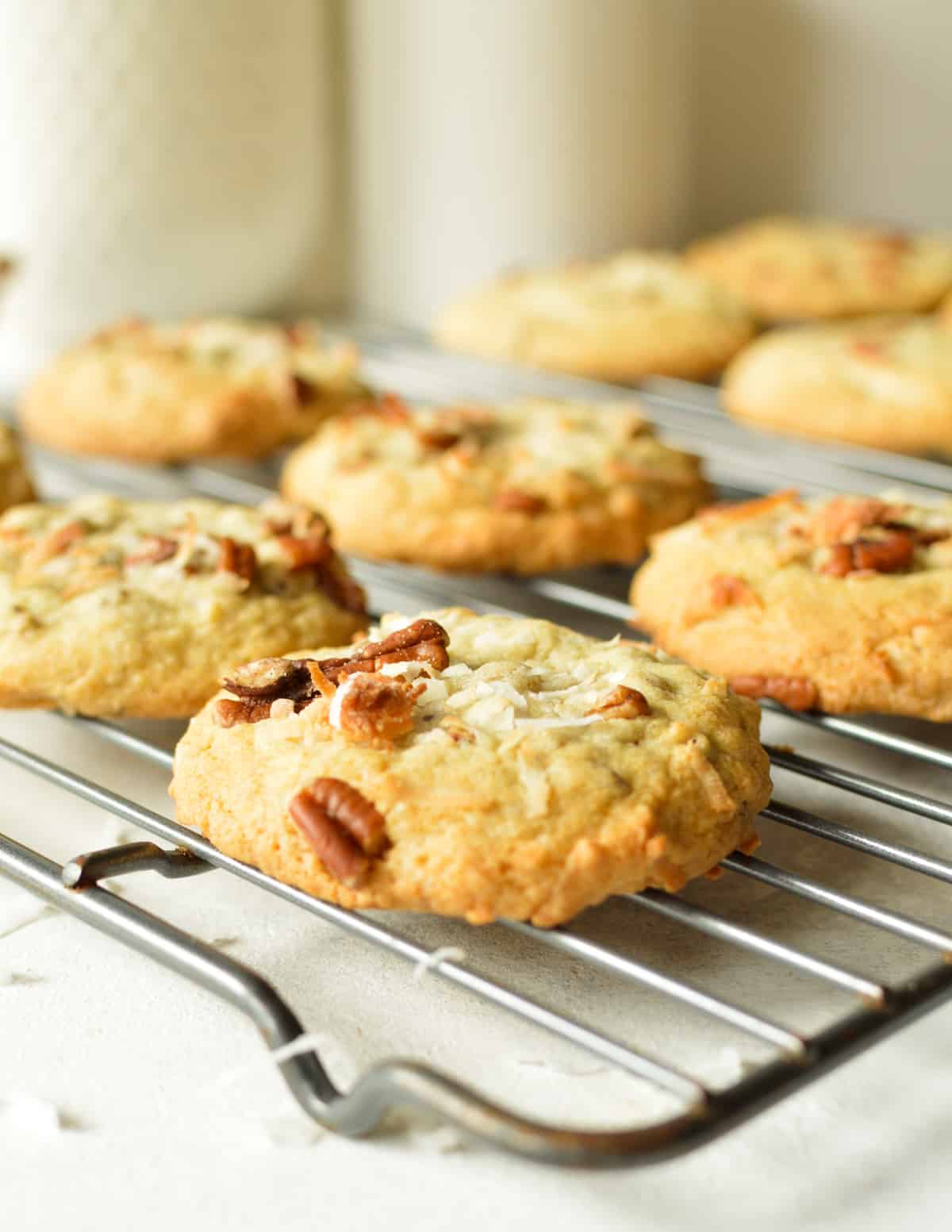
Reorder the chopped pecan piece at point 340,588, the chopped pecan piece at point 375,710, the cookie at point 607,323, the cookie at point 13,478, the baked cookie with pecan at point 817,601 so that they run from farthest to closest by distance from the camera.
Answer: the cookie at point 607,323, the cookie at point 13,478, the chopped pecan piece at point 340,588, the baked cookie with pecan at point 817,601, the chopped pecan piece at point 375,710

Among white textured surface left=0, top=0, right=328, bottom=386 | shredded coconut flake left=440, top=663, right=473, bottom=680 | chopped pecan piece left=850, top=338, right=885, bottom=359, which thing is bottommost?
shredded coconut flake left=440, top=663, right=473, bottom=680

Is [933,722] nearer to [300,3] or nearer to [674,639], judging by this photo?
[674,639]

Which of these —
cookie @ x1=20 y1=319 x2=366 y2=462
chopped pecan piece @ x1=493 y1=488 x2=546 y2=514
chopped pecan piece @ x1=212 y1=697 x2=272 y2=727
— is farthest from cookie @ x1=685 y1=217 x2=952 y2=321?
chopped pecan piece @ x1=212 y1=697 x2=272 y2=727

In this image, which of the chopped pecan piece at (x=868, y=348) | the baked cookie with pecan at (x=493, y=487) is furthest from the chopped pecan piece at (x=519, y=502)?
the chopped pecan piece at (x=868, y=348)

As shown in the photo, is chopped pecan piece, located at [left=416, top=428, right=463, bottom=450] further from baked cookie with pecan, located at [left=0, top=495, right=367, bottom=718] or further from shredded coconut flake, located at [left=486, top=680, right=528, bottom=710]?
shredded coconut flake, located at [left=486, top=680, right=528, bottom=710]

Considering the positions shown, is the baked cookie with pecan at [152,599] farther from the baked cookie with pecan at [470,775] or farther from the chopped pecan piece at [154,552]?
the baked cookie with pecan at [470,775]

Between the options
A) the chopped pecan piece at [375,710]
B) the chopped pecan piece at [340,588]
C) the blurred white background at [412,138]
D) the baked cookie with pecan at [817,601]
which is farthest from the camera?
the blurred white background at [412,138]

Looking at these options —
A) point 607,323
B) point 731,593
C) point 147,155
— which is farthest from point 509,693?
point 147,155

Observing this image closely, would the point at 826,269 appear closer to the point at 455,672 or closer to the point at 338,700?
the point at 455,672
